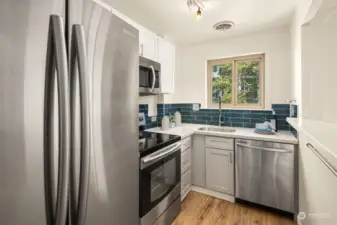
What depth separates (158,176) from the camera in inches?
65.0

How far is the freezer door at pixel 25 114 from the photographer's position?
0.58 m

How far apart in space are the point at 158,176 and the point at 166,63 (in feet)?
5.05

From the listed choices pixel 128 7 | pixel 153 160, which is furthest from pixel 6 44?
pixel 128 7

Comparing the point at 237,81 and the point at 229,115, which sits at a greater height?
the point at 237,81

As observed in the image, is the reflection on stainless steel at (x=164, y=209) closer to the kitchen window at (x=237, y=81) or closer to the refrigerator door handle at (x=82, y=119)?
the refrigerator door handle at (x=82, y=119)

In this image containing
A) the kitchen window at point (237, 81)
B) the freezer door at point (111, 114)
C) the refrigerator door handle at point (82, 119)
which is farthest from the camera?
the kitchen window at point (237, 81)

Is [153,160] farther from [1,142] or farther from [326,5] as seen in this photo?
[326,5]

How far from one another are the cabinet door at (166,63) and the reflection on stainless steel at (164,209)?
129cm

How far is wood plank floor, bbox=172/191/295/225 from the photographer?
1933mm

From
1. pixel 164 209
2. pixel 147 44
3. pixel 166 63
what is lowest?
pixel 164 209

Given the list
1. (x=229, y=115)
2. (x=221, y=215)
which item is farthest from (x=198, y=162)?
(x=229, y=115)

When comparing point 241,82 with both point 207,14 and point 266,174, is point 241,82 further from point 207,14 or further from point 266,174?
point 266,174

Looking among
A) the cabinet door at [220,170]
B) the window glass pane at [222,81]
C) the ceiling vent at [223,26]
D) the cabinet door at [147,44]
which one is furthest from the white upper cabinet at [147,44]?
the cabinet door at [220,170]

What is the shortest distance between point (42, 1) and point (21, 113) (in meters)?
0.42
